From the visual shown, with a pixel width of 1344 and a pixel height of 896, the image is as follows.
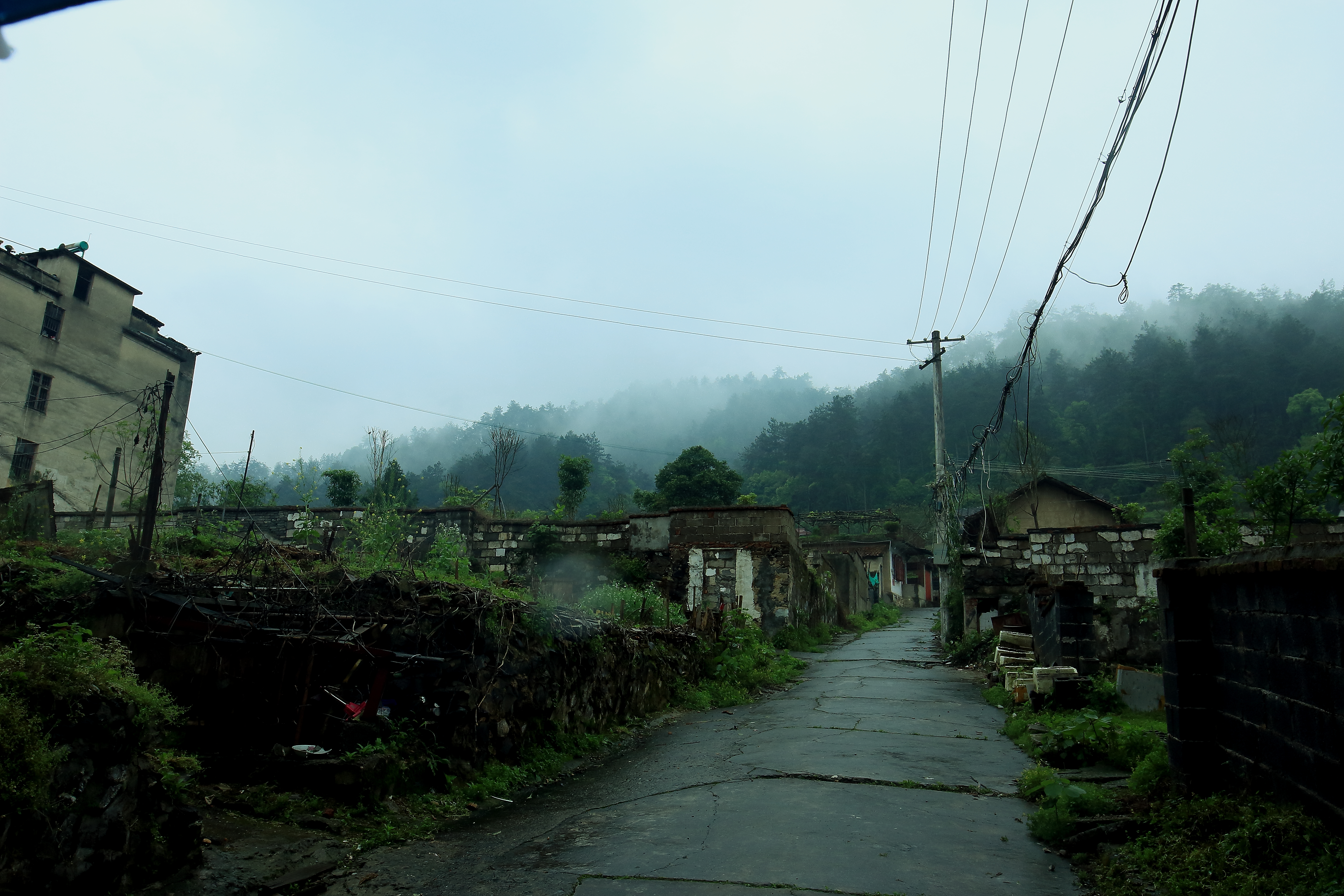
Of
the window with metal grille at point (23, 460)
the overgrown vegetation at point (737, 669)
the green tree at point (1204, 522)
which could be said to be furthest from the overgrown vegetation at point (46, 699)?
the window with metal grille at point (23, 460)

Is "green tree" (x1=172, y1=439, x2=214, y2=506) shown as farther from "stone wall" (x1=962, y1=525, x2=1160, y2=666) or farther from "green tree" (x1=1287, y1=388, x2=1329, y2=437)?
"green tree" (x1=1287, y1=388, x2=1329, y2=437)

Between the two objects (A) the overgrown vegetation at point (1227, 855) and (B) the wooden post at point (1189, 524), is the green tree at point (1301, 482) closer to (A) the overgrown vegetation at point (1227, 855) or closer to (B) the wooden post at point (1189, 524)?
(B) the wooden post at point (1189, 524)

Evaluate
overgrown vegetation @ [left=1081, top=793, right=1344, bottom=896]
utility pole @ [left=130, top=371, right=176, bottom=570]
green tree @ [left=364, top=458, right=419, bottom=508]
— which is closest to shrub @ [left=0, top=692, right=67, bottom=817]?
utility pole @ [left=130, top=371, right=176, bottom=570]

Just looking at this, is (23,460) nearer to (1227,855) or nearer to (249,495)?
(249,495)

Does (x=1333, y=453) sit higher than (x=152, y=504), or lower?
higher

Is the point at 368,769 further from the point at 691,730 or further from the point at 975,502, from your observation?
the point at 975,502

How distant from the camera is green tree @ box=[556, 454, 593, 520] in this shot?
81.6 feet

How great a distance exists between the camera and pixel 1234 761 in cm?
483

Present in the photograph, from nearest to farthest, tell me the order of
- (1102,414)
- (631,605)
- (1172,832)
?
1. (1172,832)
2. (631,605)
3. (1102,414)

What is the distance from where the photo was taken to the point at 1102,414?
185ft

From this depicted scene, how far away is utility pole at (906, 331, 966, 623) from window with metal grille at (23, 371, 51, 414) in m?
28.0

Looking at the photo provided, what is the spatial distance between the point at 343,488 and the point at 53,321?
11.7 m

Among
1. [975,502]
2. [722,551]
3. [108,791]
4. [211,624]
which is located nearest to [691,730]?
[211,624]

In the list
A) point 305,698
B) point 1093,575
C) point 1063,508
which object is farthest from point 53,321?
point 1063,508
